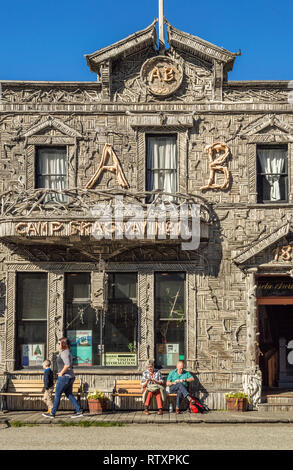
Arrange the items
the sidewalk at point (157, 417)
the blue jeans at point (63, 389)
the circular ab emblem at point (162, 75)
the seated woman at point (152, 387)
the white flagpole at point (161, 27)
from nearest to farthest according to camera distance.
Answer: the sidewalk at point (157, 417) < the blue jeans at point (63, 389) < the seated woman at point (152, 387) < the circular ab emblem at point (162, 75) < the white flagpole at point (161, 27)

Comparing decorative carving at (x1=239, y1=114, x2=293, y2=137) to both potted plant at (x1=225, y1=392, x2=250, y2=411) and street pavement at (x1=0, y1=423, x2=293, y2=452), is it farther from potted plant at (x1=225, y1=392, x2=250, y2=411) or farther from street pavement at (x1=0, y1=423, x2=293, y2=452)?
street pavement at (x1=0, y1=423, x2=293, y2=452)

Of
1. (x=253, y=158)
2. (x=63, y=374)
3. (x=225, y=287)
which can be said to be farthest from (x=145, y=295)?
(x=253, y=158)

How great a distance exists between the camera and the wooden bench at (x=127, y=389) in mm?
19594

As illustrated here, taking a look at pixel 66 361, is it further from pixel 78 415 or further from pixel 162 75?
pixel 162 75

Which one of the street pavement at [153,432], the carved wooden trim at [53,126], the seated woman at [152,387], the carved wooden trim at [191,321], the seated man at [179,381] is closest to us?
the street pavement at [153,432]

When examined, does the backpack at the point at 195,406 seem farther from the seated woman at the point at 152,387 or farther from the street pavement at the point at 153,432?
the seated woman at the point at 152,387

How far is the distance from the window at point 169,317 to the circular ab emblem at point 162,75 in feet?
17.9

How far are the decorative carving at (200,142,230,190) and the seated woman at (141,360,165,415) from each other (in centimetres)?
550

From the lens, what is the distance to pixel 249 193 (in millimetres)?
20734

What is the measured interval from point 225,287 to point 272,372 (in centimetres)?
541

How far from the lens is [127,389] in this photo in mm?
19891

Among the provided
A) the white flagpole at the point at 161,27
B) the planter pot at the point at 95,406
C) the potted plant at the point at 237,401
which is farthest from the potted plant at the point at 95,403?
the white flagpole at the point at 161,27

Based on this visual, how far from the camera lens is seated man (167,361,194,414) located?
19.2 m
